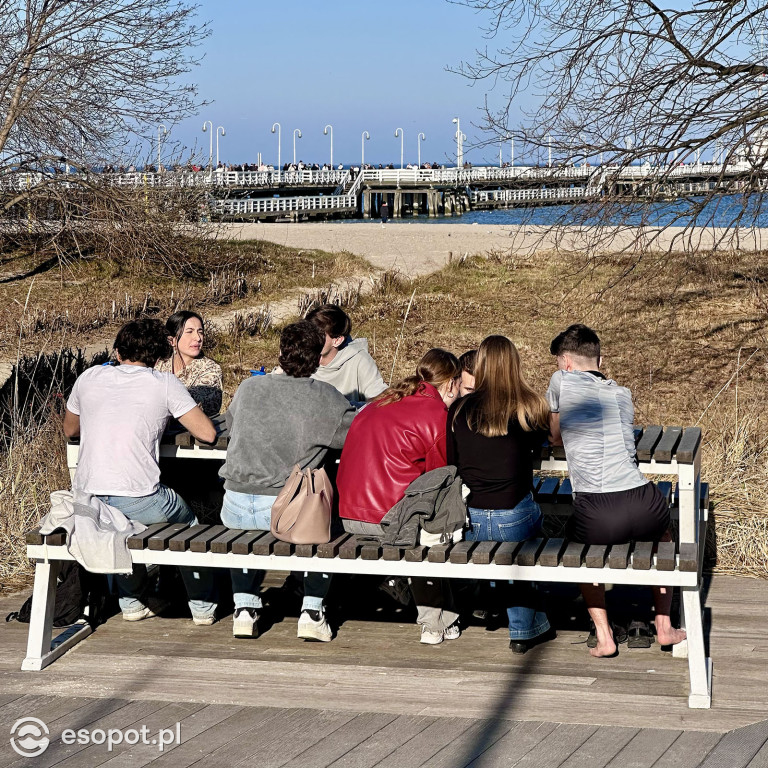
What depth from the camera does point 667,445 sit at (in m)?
4.56

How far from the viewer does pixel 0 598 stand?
17.2 ft

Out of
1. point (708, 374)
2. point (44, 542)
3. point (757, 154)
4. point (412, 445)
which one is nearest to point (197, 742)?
point (44, 542)

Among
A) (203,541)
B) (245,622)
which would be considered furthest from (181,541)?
(245,622)

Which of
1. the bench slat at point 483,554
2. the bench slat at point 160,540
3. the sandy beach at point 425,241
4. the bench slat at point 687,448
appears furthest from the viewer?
the sandy beach at point 425,241

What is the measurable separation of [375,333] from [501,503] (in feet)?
30.5

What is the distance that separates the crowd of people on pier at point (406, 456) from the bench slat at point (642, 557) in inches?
6.1

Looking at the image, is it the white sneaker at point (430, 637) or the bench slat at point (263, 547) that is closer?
the bench slat at point (263, 547)

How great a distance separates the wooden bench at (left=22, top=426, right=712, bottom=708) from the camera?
12.8 feet

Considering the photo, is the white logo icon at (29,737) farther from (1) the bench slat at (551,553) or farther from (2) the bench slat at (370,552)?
(1) the bench slat at (551,553)

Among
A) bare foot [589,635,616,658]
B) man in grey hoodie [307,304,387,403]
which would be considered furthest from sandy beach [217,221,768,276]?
bare foot [589,635,616,658]

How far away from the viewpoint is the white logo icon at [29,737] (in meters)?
3.57

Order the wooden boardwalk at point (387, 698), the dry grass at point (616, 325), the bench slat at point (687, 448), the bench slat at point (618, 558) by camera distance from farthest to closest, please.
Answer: the dry grass at point (616, 325)
the bench slat at point (687, 448)
the bench slat at point (618, 558)
the wooden boardwalk at point (387, 698)

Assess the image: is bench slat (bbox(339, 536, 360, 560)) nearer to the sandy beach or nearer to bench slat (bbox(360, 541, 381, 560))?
bench slat (bbox(360, 541, 381, 560))

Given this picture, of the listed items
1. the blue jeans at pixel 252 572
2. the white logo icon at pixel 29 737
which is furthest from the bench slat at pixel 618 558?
the white logo icon at pixel 29 737
